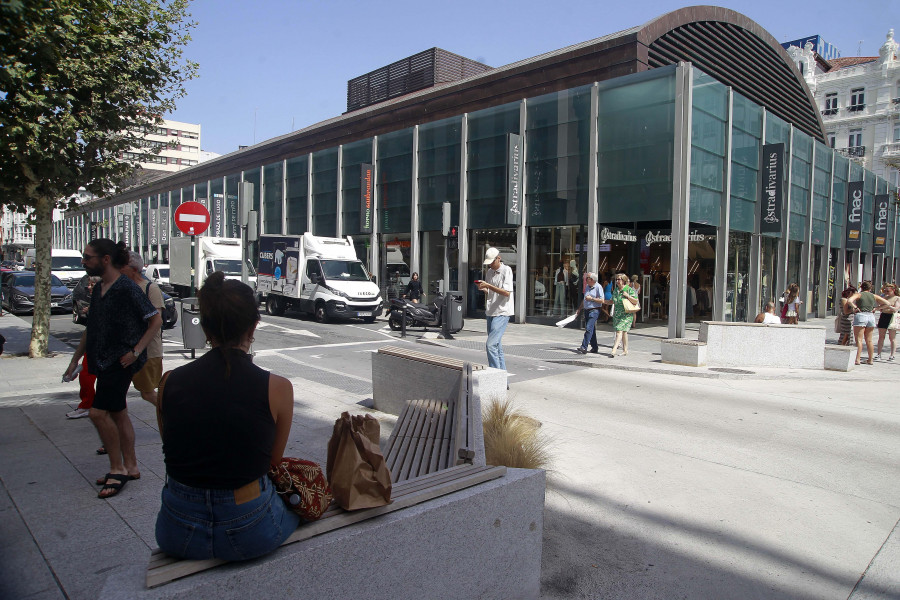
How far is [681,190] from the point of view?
1828 centimetres

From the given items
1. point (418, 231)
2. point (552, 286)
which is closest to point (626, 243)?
point (552, 286)

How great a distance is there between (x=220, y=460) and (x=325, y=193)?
30328 mm

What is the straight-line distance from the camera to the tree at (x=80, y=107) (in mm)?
9359

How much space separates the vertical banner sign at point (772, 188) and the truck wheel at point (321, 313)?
15477 mm

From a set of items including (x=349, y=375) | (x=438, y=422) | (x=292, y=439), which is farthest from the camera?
(x=349, y=375)

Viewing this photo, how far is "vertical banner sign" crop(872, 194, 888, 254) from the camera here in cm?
3503

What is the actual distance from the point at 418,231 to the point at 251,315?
2384 cm

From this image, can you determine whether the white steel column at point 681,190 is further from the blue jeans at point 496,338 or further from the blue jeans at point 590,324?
the blue jeans at point 496,338

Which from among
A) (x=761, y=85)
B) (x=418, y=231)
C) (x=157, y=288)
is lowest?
(x=157, y=288)

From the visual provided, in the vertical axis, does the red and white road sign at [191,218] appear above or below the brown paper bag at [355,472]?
above

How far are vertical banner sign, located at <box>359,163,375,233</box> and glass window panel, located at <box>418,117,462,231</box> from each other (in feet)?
10.2

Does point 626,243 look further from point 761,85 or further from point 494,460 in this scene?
point 494,460

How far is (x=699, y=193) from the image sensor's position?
19.2 metres

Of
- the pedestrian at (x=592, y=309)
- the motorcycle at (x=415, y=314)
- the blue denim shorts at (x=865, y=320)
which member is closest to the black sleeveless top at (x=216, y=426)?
the pedestrian at (x=592, y=309)
